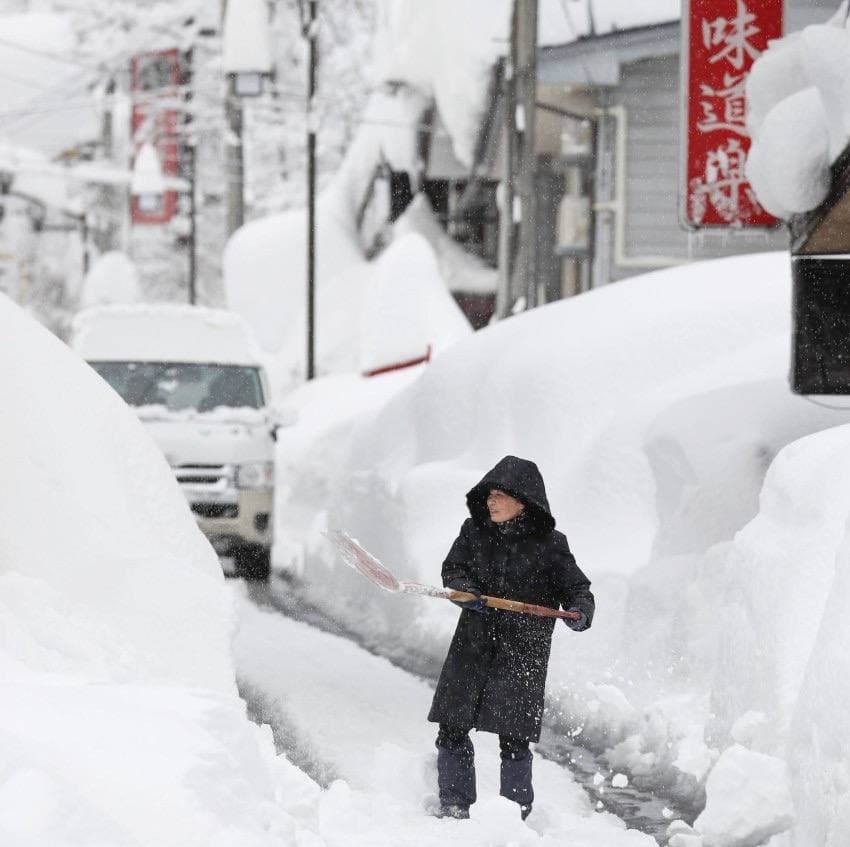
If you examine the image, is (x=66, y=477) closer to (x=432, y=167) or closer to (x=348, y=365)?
(x=348, y=365)

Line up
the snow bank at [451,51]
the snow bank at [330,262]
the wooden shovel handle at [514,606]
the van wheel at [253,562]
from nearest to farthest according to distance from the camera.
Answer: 1. the wooden shovel handle at [514,606]
2. the van wheel at [253,562]
3. the snow bank at [451,51]
4. the snow bank at [330,262]

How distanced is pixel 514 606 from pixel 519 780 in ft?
2.07

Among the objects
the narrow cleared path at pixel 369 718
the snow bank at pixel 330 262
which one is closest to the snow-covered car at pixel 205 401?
the narrow cleared path at pixel 369 718

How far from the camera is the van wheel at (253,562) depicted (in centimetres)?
1361

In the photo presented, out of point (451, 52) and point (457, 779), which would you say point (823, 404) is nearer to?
point (457, 779)

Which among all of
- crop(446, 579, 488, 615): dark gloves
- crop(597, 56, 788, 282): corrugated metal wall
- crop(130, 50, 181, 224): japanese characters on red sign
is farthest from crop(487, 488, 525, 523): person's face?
crop(130, 50, 181, 224): japanese characters on red sign

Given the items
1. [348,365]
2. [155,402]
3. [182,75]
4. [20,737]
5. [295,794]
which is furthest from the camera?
[182,75]

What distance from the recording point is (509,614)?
6086mm

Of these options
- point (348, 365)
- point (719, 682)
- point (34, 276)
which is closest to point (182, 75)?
point (348, 365)

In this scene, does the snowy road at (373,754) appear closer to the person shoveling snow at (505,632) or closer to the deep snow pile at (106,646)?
the person shoveling snow at (505,632)

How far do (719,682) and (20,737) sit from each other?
12.0 feet

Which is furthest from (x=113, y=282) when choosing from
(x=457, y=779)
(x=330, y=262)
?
(x=457, y=779)

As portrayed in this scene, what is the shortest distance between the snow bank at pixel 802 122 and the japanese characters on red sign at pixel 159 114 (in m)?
32.3

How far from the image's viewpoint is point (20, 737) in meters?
3.79
